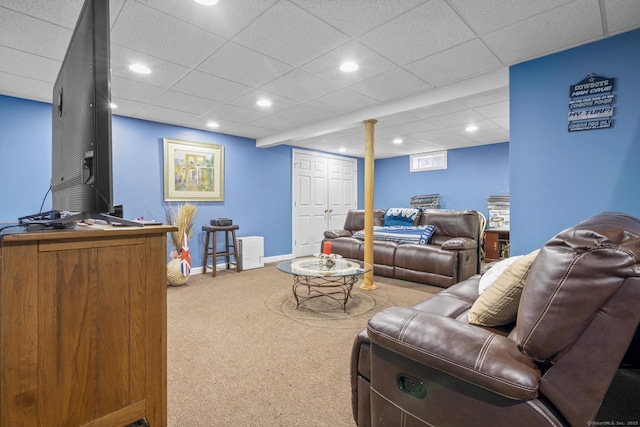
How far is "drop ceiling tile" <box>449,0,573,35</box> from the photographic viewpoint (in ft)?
6.06

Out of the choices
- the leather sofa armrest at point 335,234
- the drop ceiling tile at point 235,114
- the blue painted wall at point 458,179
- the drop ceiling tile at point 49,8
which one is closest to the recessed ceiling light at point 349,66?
the drop ceiling tile at point 235,114

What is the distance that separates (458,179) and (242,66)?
17.0 feet

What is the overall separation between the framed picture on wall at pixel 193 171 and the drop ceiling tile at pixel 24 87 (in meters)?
1.41

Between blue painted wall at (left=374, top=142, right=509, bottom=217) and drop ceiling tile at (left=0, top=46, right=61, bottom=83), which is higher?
drop ceiling tile at (left=0, top=46, right=61, bottom=83)

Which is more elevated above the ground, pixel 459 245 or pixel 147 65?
pixel 147 65

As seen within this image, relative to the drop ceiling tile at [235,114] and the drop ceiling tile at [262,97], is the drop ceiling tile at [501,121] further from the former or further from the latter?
the drop ceiling tile at [235,114]

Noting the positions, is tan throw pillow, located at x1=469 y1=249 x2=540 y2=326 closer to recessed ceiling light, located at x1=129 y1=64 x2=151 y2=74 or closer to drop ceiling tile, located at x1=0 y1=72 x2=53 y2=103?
recessed ceiling light, located at x1=129 y1=64 x2=151 y2=74

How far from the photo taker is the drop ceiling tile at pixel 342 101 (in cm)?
339

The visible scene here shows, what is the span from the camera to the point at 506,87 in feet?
9.24

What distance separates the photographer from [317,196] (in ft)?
21.9

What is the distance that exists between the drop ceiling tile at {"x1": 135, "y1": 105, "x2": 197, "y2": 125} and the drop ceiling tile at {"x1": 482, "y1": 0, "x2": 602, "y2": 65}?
140 inches

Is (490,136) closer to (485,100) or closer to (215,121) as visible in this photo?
(485,100)

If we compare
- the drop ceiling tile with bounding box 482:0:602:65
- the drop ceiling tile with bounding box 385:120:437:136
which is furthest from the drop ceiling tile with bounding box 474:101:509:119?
the drop ceiling tile with bounding box 482:0:602:65

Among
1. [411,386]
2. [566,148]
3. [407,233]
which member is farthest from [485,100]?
[411,386]
